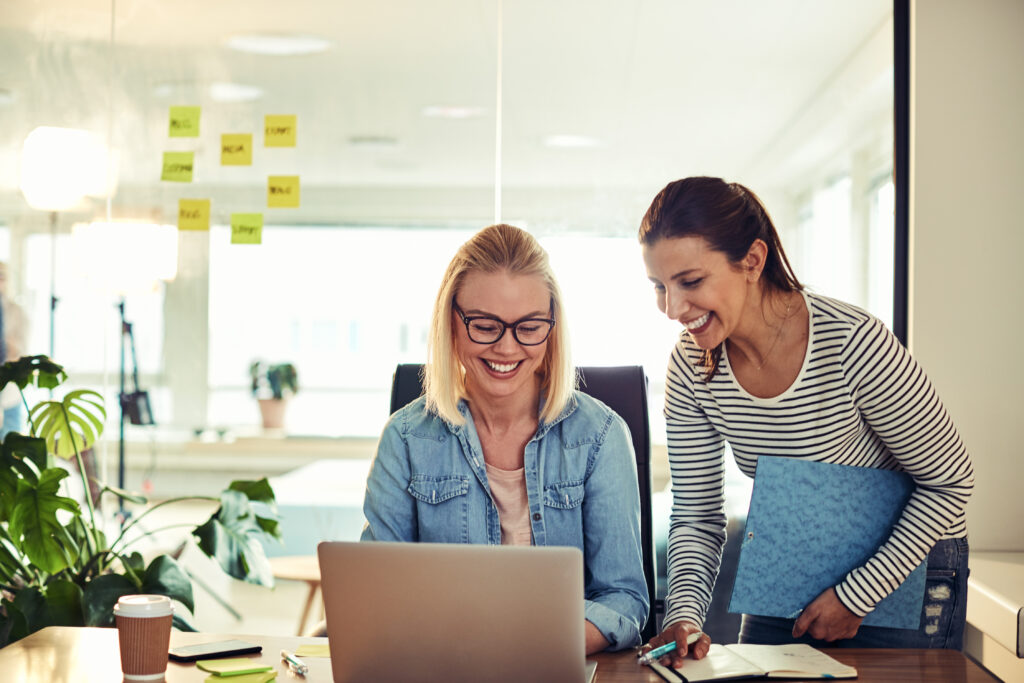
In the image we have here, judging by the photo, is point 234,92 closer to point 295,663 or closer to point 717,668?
point 295,663

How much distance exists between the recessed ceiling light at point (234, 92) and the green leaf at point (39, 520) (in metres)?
1.40

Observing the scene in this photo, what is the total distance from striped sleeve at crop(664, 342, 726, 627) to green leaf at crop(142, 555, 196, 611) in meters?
1.32

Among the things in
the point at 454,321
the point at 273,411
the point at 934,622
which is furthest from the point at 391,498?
the point at 273,411

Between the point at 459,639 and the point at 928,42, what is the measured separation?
84.0 inches

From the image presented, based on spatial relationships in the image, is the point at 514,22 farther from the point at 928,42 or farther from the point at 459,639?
the point at 459,639

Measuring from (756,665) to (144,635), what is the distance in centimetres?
80

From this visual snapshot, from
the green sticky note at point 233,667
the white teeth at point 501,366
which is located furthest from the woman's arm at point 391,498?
the green sticky note at point 233,667

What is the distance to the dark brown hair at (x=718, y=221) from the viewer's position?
1464mm

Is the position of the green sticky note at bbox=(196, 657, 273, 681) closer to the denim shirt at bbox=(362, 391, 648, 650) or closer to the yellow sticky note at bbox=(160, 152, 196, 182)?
the denim shirt at bbox=(362, 391, 648, 650)

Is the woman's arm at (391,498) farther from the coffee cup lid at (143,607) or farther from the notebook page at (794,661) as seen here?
the notebook page at (794,661)

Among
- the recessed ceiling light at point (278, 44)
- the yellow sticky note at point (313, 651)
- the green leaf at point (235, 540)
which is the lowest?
the green leaf at point (235, 540)

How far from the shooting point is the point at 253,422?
2996 mm

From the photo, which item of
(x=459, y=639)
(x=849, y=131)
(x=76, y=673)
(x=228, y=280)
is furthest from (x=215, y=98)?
(x=459, y=639)

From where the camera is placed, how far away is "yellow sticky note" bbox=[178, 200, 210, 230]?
119 inches
